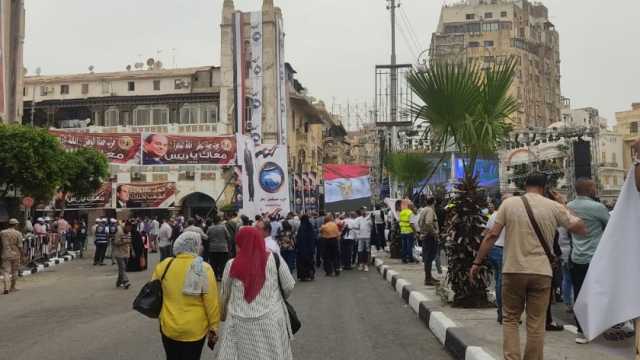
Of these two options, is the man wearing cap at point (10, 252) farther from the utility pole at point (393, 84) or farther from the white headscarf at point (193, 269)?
the utility pole at point (393, 84)

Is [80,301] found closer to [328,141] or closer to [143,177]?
[143,177]

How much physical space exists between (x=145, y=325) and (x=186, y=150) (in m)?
19.0

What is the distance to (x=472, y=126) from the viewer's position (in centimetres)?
966

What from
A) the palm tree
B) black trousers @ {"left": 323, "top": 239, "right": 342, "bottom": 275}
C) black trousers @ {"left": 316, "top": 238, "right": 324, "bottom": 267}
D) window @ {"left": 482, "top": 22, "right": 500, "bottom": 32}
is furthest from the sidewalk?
window @ {"left": 482, "top": 22, "right": 500, "bottom": 32}

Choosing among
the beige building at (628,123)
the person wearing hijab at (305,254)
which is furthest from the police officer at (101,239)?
the beige building at (628,123)

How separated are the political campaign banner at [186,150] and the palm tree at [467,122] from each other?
19.3 metres

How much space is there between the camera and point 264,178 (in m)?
19.5

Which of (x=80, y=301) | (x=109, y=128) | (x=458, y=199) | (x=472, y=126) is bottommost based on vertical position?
(x=80, y=301)

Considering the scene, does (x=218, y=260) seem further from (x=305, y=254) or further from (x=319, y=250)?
(x=319, y=250)

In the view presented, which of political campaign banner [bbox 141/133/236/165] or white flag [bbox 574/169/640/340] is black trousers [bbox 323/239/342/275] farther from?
white flag [bbox 574/169/640/340]

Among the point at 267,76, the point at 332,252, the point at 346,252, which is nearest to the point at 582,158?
the point at 346,252

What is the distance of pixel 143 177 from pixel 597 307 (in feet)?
162

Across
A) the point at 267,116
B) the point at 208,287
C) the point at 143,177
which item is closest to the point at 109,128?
the point at 143,177

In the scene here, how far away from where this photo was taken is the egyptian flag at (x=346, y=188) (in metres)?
24.7
